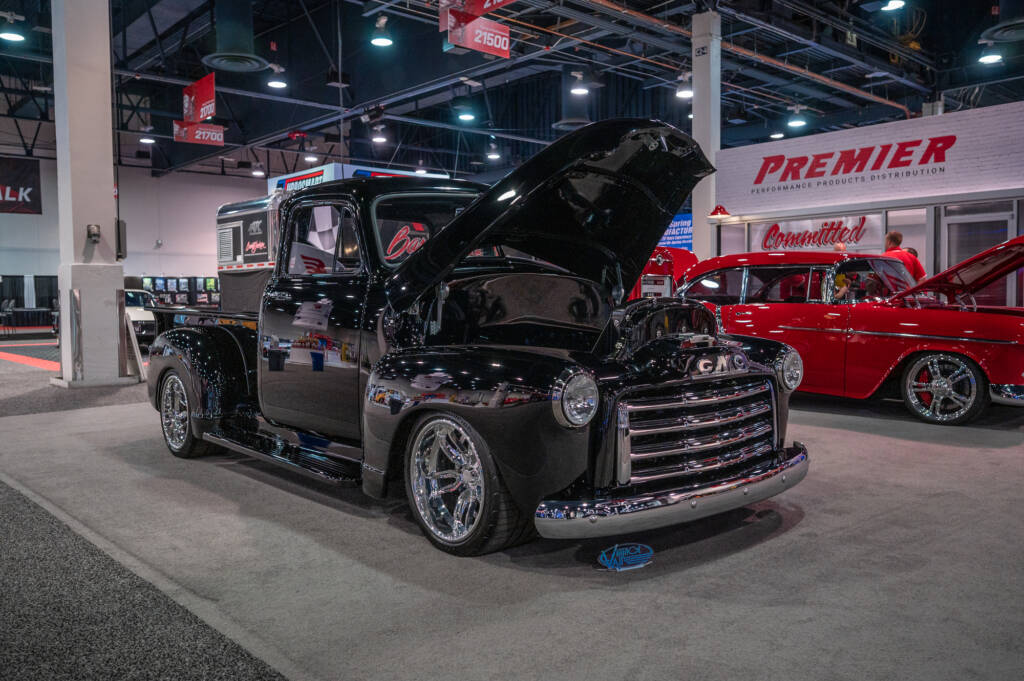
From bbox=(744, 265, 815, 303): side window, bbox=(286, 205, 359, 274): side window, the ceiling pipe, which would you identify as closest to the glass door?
the ceiling pipe

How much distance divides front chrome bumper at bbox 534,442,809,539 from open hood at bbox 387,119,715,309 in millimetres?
1249

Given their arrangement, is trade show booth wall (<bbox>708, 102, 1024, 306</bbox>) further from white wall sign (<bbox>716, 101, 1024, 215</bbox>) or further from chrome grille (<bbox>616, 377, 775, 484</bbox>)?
chrome grille (<bbox>616, 377, 775, 484</bbox>)

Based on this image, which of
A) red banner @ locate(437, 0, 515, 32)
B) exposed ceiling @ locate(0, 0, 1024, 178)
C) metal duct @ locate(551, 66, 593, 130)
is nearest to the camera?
red banner @ locate(437, 0, 515, 32)

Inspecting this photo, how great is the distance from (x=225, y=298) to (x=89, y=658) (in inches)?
170

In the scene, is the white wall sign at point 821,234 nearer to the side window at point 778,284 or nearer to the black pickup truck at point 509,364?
the side window at point 778,284

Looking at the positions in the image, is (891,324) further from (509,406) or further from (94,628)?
(94,628)

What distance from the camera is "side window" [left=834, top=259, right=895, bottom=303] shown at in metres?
7.19

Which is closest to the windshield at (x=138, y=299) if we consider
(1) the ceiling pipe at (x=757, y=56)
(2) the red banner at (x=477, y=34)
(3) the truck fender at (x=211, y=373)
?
(2) the red banner at (x=477, y=34)

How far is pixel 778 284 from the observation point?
775 cm

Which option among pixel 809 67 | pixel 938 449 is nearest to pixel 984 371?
pixel 938 449

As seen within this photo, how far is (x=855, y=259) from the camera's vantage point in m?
7.35

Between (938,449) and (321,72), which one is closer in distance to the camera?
(938,449)

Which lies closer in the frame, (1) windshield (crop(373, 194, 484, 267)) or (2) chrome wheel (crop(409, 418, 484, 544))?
(2) chrome wheel (crop(409, 418, 484, 544))

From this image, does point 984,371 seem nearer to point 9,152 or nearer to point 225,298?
point 225,298
